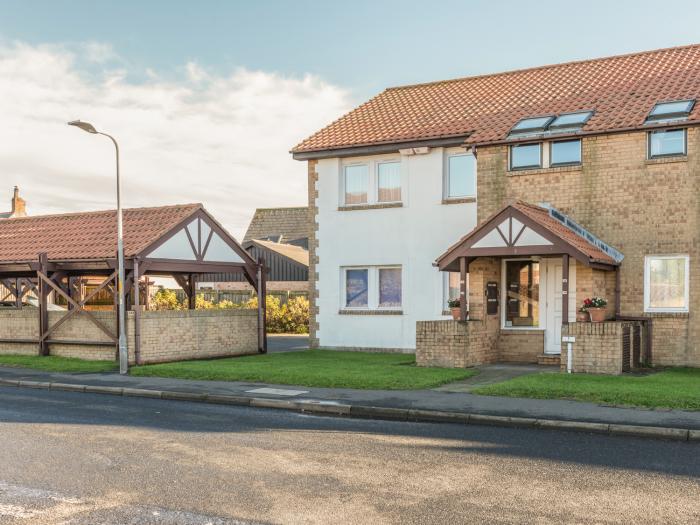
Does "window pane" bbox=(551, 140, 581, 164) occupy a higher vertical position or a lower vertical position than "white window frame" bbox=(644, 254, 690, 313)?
higher

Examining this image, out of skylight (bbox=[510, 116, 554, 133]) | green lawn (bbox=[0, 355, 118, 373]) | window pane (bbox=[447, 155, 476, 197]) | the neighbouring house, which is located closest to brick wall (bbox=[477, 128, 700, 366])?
skylight (bbox=[510, 116, 554, 133])

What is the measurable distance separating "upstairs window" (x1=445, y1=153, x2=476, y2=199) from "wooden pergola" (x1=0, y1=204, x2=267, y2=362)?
6.21 meters

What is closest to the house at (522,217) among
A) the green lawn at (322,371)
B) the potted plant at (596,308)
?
the potted plant at (596,308)

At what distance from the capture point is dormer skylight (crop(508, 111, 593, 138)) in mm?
19234

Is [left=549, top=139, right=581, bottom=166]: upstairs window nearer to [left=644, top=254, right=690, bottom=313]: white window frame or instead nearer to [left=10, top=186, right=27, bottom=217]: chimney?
[left=644, top=254, right=690, bottom=313]: white window frame

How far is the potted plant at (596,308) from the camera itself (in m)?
16.8

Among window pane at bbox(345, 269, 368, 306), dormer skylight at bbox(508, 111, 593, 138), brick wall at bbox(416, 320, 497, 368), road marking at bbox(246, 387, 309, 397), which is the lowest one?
road marking at bbox(246, 387, 309, 397)

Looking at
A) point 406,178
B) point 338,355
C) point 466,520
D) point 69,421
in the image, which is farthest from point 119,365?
point 466,520

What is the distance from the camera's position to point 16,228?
23859 mm

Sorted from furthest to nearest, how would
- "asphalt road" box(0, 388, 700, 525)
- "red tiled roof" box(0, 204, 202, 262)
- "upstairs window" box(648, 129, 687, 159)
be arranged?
"red tiled roof" box(0, 204, 202, 262) → "upstairs window" box(648, 129, 687, 159) → "asphalt road" box(0, 388, 700, 525)

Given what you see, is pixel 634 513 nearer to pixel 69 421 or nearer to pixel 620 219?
pixel 69 421

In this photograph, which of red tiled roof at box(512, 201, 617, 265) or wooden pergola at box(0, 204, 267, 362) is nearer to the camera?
red tiled roof at box(512, 201, 617, 265)

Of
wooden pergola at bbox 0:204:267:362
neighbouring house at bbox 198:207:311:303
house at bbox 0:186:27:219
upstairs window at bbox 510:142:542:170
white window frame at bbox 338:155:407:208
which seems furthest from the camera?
house at bbox 0:186:27:219

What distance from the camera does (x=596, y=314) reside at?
16828mm
